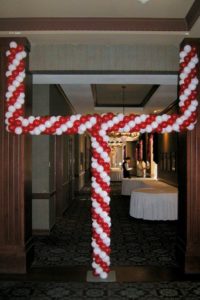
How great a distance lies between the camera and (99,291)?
4148 mm

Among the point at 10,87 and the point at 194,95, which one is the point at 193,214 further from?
the point at 10,87

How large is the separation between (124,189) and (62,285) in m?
8.56

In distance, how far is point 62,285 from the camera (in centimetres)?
432

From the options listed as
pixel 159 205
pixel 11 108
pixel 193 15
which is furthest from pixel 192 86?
pixel 159 205

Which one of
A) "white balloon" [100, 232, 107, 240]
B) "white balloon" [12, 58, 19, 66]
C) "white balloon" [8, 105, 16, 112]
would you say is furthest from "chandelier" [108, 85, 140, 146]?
"white balloon" [100, 232, 107, 240]

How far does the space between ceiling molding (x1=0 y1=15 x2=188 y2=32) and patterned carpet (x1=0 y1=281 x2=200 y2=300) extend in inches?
122

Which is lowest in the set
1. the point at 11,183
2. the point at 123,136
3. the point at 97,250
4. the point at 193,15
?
the point at 97,250

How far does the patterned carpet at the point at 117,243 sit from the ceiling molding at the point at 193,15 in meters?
3.24

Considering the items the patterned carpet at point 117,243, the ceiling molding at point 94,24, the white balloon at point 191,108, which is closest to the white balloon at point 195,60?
the ceiling molding at point 94,24

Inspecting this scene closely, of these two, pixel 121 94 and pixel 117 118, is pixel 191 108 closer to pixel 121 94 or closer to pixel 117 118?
pixel 117 118

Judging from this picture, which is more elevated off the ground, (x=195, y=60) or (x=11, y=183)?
(x=195, y=60)

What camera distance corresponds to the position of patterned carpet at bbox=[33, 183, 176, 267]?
5.35 m

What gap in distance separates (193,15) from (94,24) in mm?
1188

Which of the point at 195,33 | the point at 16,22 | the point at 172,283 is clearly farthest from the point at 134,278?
the point at 16,22
